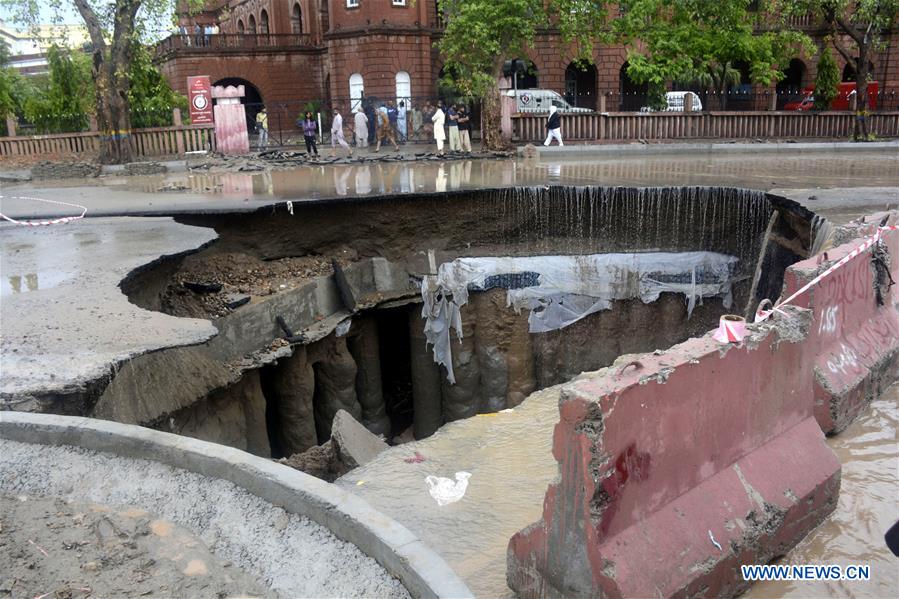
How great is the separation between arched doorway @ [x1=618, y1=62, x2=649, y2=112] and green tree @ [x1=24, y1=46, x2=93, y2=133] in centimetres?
1871

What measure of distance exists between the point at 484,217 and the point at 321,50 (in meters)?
27.9

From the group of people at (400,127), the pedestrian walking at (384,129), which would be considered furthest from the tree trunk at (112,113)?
the pedestrian walking at (384,129)

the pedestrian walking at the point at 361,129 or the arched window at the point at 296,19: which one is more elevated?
the arched window at the point at 296,19

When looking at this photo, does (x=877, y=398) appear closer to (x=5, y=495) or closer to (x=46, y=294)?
(x=5, y=495)

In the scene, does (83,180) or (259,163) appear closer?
(83,180)

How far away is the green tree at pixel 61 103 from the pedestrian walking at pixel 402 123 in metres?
10.4

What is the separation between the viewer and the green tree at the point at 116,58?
20.7m

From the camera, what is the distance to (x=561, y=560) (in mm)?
3285

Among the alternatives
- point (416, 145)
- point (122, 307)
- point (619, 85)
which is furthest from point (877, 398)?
point (619, 85)

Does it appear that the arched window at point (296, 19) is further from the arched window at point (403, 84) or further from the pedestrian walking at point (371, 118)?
the pedestrian walking at point (371, 118)

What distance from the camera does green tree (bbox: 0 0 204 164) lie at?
815 inches

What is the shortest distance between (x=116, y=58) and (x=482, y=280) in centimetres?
1483

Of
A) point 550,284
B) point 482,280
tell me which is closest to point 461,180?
point 482,280

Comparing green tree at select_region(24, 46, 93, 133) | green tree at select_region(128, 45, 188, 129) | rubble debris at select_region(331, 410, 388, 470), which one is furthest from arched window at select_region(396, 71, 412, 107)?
rubble debris at select_region(331, 410, 388, 470)
